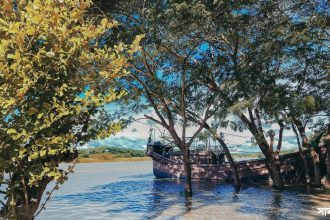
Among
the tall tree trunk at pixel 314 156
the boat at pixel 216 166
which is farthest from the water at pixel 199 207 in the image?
the boat at pixel 216 166

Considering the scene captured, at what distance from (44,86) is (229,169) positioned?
30.7 m

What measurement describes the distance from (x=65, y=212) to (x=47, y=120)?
15.6 meters

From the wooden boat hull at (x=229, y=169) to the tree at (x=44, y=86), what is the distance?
1040 inches

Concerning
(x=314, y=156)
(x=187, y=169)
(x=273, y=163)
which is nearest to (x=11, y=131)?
(x=187, y=169)

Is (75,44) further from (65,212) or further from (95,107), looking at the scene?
(65,212)

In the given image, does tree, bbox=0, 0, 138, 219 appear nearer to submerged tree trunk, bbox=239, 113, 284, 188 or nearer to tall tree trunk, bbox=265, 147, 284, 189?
submerged tree trunk, bbox=239, 113, 284, 188

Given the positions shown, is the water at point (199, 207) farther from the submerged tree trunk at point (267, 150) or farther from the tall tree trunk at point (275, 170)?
the submerged tree trunk at point (267, 150)

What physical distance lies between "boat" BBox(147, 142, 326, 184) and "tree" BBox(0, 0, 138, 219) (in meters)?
25.5

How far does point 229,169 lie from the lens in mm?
33344

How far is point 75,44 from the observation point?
13.6 feet

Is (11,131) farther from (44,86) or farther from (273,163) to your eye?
(273,163)

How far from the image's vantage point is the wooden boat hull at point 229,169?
28.8 m

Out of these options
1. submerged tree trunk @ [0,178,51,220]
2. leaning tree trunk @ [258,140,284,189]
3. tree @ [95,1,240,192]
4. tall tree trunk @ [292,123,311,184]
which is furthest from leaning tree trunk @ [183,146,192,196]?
submerged tree trunk @ [0,178,51,220]

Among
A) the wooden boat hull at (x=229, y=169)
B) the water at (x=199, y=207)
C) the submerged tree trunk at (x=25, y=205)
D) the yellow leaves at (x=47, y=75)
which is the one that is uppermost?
the yellow leaves at (x=47, y=75)
